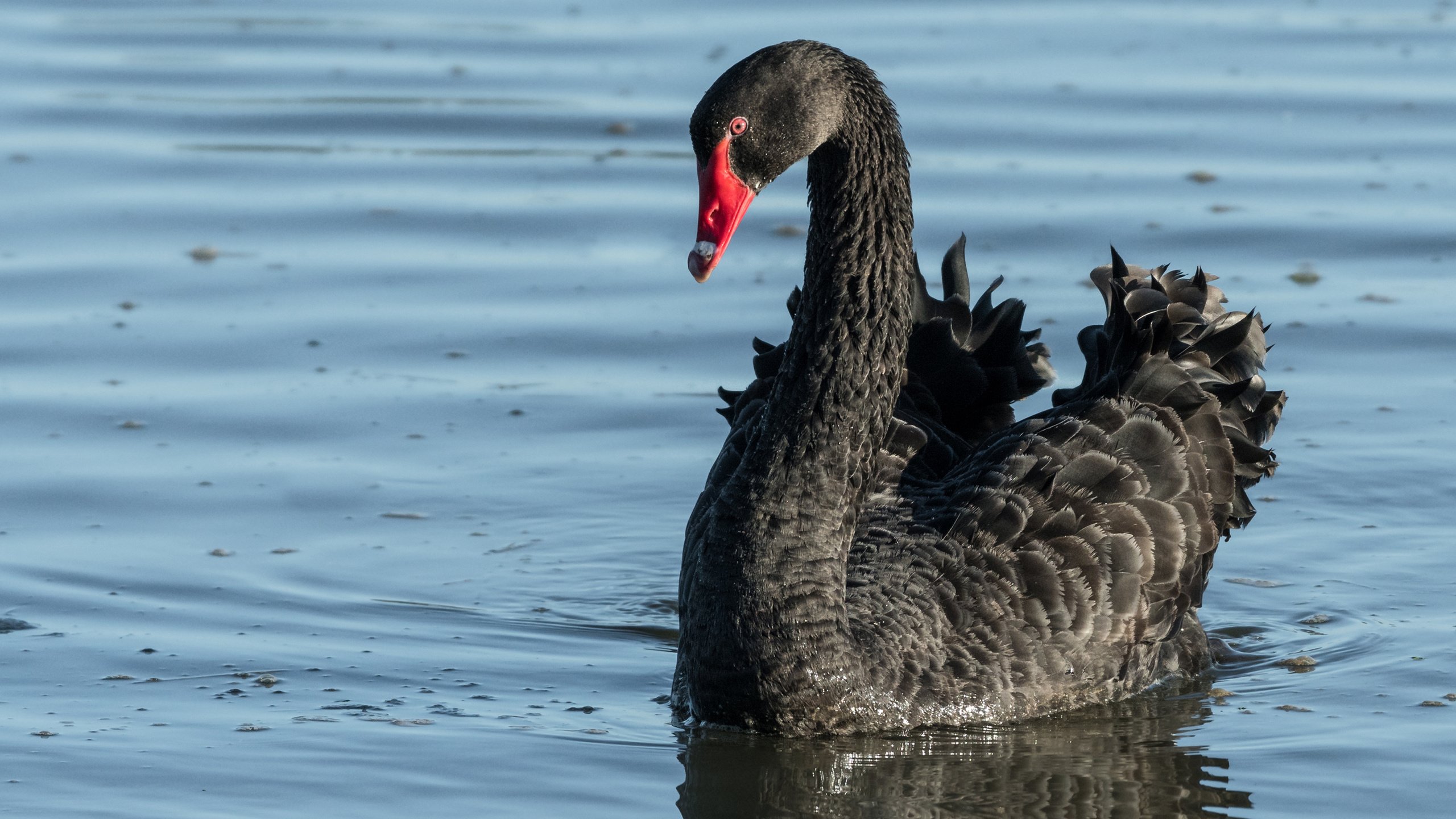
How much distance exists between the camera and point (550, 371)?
35.5 feet

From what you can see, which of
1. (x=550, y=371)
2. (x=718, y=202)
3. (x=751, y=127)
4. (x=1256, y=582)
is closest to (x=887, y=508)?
(x=718, y=202)

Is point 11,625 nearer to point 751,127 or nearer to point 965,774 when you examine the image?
point 751,127

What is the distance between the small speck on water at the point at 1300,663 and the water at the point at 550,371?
5 cm

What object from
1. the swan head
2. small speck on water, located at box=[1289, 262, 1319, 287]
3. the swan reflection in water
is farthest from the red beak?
small speck on water, located at box=[1289, 262, 1319, 287]

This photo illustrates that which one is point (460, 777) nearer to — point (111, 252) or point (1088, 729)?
point (1088, 729)

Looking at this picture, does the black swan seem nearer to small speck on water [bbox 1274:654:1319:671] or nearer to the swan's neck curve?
the swan's neck curve

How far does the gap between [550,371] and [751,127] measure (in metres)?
4.38

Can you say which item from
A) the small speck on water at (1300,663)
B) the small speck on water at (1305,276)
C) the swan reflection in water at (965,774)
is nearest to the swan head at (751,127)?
the swan reflection in water at (965,774)

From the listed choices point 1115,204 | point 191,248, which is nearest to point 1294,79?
point 1115,204

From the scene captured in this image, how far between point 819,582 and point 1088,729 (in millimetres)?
1077

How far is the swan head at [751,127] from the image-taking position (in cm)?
655

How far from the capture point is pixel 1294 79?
50.1 ft

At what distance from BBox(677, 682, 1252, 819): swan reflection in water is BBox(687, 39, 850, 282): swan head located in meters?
1.51

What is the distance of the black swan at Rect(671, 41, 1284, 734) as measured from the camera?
6.79 m
